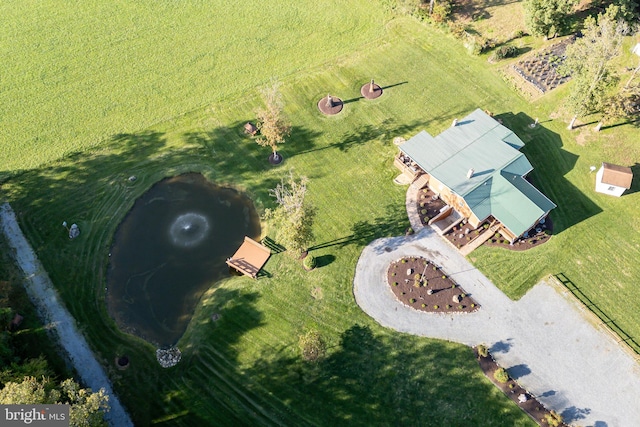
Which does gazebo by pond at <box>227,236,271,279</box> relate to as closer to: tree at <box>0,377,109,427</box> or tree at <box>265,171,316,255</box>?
tree at <box>265,171,316,255</box>

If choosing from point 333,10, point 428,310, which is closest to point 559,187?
point 428,310

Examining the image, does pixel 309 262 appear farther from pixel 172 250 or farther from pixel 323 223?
pixel 172 250

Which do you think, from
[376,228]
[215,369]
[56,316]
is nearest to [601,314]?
[376,228]

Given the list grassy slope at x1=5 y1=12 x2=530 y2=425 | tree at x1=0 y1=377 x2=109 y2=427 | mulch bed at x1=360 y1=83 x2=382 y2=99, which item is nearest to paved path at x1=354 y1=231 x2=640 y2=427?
grassy slope at x1=5 y1=12 x2=530 y2=425

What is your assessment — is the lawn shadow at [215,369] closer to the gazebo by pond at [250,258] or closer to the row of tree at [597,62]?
the gazebo by pond at [250,258]

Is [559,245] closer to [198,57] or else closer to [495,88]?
[495,88]
